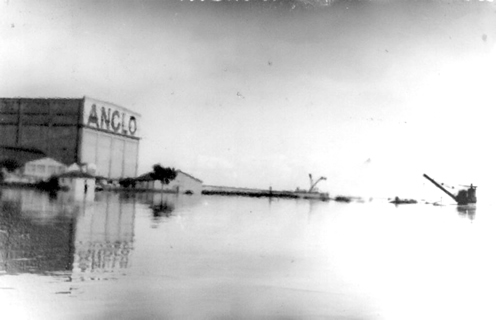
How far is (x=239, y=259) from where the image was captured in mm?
3027

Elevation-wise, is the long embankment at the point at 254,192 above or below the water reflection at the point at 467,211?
above

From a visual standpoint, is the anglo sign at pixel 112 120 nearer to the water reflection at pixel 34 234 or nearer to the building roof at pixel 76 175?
the building roof at pixel 76 175

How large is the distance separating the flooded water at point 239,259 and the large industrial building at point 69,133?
0.25 m

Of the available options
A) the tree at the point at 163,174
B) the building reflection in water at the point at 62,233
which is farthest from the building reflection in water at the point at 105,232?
the tree at the point at 163,174

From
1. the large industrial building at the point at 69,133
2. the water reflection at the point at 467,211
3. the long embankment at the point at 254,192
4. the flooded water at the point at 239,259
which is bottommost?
the flooded water at the point at 239,259

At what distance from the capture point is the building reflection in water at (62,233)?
2947mm

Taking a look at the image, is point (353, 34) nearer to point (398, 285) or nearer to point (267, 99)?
point (267, 99)

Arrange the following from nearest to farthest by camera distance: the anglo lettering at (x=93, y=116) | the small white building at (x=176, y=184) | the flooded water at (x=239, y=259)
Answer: the flooded water at (x=239, y=259) < the anglo lettering at (x=93, y=116) < the small white building at (x=176, y=184)

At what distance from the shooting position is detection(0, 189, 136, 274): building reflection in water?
116 inches

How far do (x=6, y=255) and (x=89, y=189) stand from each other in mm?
624

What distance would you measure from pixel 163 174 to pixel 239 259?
0.74 metres

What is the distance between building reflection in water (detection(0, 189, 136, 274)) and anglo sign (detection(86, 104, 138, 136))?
1.47 feet

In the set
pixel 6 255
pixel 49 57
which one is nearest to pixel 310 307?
pixel 6 255

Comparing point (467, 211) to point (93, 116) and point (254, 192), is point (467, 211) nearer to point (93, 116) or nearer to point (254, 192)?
point (254, 192)
